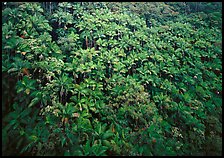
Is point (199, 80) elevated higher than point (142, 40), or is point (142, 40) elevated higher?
point (142, 40)

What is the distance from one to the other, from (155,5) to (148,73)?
21.0 ft

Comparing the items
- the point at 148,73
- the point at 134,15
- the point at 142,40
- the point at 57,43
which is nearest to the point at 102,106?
the point at 148,73

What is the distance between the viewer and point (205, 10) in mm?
14000

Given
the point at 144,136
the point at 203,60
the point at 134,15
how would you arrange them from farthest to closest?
1. the point at 134,15
2. the point at 203,60
3. the point at 144,136

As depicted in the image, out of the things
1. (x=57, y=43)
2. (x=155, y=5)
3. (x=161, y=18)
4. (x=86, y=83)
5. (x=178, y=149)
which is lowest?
(x=178, y=149)

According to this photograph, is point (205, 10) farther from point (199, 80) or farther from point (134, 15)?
point (199, 80)

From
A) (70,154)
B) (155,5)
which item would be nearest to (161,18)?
(155,5)

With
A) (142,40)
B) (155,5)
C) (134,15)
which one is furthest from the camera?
(155,5)

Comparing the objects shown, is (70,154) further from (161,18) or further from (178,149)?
(161,18)

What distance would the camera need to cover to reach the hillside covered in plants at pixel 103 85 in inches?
244

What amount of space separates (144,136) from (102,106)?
180 cm

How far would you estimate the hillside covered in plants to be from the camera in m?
6.20

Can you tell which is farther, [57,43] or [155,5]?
[155,5]

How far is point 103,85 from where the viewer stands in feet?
26.0
